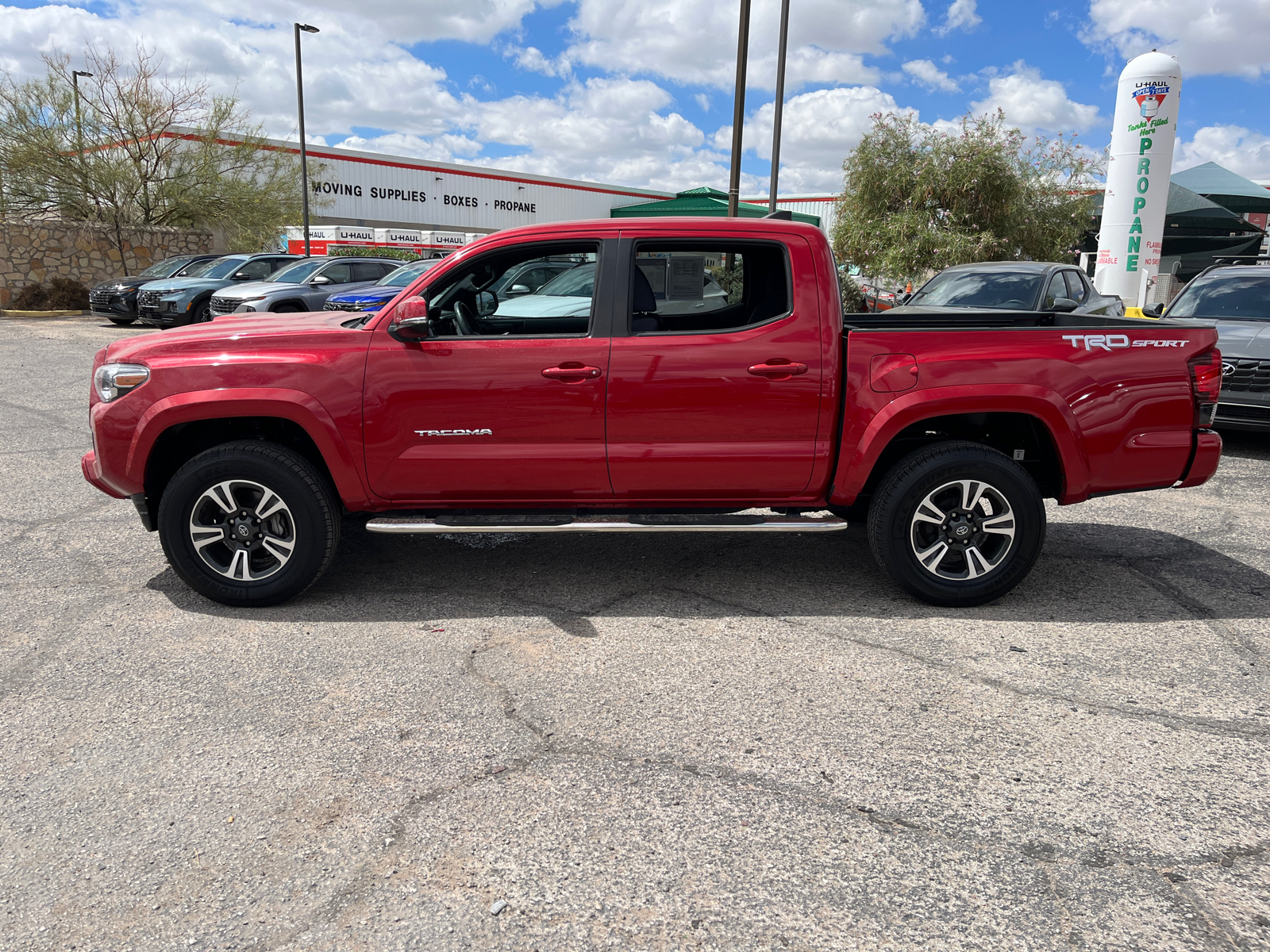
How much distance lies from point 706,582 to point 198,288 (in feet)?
52.6

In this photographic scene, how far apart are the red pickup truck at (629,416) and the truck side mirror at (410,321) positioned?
0.02 metres

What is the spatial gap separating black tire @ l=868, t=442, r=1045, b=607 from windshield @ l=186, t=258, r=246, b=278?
17650mm

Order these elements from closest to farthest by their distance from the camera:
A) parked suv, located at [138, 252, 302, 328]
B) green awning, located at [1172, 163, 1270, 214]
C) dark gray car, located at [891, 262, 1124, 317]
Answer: dark gray car, located at [891, 262, 1124, 317] < parked suv, located at [138, 252, 302, 328] < green awning, located at [1172, 163, 1270, 214]

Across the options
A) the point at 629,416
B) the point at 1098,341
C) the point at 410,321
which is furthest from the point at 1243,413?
the point at 410,321

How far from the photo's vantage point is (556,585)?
497cm

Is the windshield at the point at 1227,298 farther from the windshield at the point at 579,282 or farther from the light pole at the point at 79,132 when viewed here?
the light pole at the point at 79,132

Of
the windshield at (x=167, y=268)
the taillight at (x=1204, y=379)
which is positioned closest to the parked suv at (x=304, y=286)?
the windshield at (x=167, y=268)

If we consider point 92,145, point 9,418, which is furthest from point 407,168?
point 9,418

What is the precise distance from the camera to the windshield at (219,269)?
1919cm

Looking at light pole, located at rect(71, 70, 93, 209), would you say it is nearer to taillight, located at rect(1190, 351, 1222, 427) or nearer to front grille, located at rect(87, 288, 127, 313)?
front grille, located at rect(87, 288, 127, 313)

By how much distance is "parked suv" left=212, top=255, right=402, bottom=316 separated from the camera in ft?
50.9

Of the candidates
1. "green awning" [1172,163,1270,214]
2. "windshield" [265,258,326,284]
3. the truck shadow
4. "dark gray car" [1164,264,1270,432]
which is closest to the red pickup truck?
the truck shadow

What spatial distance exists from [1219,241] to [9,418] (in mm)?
30936

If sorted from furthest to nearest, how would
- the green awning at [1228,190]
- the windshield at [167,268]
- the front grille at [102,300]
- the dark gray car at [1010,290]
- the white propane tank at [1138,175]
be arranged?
1. the green awning at [1228,190]
2. the windshield at [167,268]
3. the front grille at [102,300]
4. the white propane tank at [1138,175]
5. the dark gray car at [1010,290]
